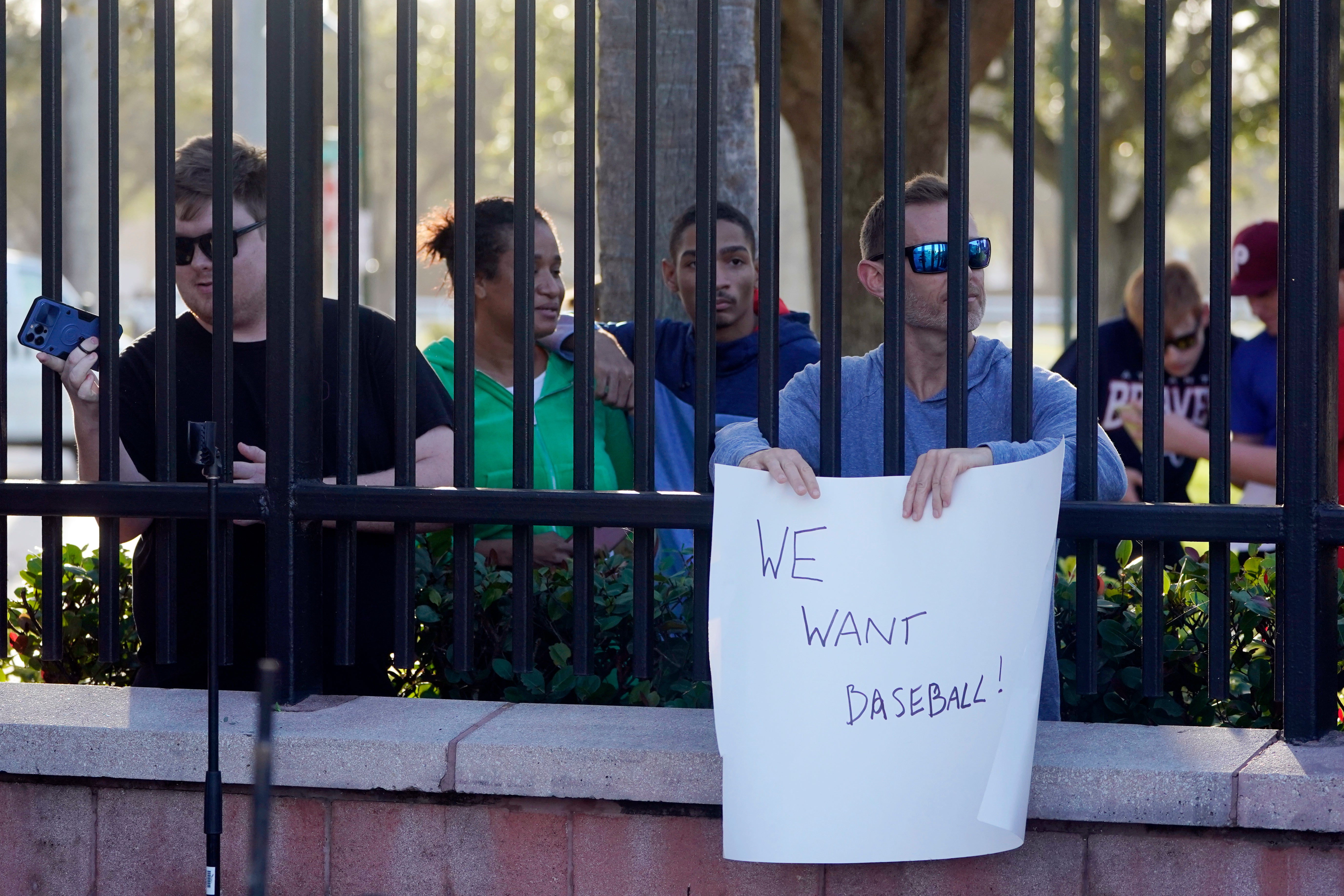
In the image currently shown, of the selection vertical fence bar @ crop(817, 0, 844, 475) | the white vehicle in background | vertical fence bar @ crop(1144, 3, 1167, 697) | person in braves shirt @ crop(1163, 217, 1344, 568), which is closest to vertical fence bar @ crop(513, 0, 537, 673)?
vertical fence bar @ crop(817, 0, 844, 475)

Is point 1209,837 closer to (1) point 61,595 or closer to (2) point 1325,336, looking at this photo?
(2) point 1325,336

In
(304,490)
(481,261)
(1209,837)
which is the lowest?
(1209,837)

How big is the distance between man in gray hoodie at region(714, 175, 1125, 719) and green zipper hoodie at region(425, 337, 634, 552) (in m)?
1.10

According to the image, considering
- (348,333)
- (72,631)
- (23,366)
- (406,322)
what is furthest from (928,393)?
(23,366)

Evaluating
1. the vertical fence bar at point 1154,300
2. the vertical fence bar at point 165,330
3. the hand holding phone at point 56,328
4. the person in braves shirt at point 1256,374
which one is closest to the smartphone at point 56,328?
the hand holding phone at point 56,328

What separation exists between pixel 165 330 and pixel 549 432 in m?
1.33

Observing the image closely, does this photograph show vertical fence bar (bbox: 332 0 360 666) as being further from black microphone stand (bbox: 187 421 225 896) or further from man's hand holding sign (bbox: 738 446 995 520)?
man's hand holding sign (bbox: 738 446 995 520)

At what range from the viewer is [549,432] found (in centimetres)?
430

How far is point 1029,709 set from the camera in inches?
102

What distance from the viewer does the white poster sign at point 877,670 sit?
8.28ft

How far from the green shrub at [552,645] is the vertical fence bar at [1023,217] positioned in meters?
0.87

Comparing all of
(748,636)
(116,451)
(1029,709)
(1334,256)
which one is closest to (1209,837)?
(1029,709)

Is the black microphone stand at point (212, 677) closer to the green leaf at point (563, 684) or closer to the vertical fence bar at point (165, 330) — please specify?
the vertical fence bar at point (165, 330)

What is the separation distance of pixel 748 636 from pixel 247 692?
A: 1257 millimetres
